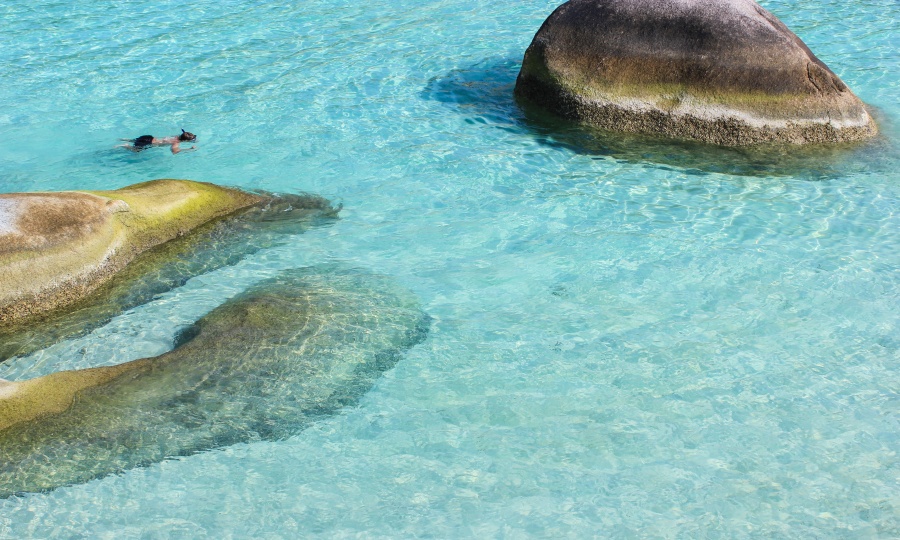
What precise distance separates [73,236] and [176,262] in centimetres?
78

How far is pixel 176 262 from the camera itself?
22.3 feet

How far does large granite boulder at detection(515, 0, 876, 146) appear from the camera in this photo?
27.6ft

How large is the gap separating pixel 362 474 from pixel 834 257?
4.18 m

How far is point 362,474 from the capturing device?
4.77 m

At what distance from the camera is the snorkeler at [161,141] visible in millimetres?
8766

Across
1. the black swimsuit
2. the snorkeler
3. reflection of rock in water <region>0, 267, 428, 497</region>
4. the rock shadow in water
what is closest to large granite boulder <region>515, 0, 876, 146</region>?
the rock shadow in water

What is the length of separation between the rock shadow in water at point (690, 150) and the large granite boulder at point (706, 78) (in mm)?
142

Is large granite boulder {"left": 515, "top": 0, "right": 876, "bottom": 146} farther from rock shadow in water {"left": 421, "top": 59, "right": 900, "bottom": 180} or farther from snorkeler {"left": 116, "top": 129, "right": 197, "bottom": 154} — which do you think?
snorkeler {"left": 116, "top": 129, "right": 197, "bottom": 154}

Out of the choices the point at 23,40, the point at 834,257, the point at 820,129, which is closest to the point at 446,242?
the point at 834,257

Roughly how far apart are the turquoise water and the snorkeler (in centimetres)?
17

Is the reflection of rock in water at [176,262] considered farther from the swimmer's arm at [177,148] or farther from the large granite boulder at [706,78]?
the large granite boulder at [706,78]

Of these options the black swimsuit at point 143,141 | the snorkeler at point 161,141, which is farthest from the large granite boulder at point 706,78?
the black swimsuit at point 143,141

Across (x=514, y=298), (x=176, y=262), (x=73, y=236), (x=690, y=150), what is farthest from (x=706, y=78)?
(x=73, y=236)

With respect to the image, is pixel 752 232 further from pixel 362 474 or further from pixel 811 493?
pixel 362 474
